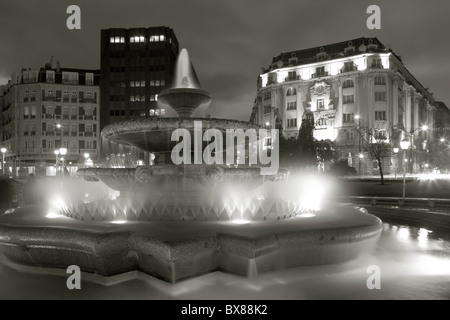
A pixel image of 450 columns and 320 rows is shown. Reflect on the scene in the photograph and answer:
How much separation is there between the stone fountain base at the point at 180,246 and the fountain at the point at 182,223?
2 cm

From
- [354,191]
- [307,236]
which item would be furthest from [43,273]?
[354,191]

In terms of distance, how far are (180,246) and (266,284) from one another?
149 cm

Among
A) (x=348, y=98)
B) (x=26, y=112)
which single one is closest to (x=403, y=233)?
(x=348, y=98)

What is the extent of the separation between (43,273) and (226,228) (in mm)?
3249

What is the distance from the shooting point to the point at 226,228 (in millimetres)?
7172

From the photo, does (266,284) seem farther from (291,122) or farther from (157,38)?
(157,38)

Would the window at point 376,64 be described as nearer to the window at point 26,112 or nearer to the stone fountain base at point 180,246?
the window at point 26,112

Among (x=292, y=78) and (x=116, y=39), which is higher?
(x=116, y=39)

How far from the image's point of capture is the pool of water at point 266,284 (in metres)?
5.79

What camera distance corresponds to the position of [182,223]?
7.90 meters

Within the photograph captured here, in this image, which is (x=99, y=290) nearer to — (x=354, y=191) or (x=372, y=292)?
(x=372, y=292)

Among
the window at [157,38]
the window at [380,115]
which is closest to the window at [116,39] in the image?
the window at [157,38]

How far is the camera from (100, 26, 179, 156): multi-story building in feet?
270
